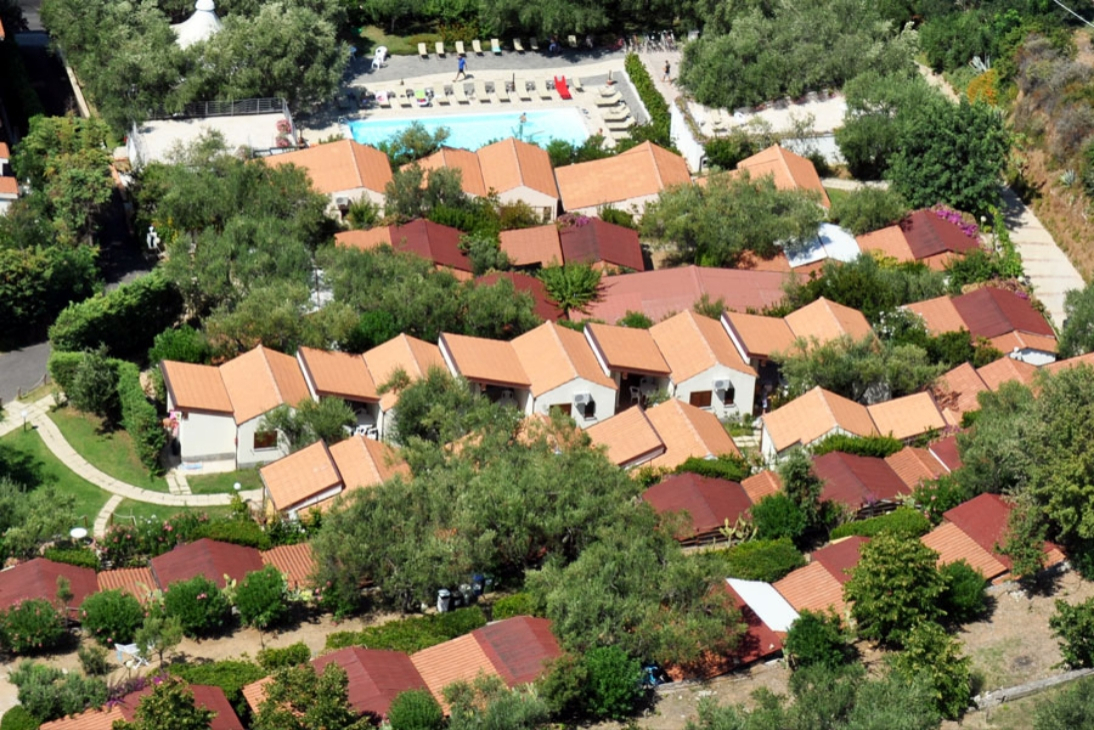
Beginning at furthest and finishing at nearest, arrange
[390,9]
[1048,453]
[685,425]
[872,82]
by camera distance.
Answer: [390,9] → [872,82] → [685,425] → [1048,453]

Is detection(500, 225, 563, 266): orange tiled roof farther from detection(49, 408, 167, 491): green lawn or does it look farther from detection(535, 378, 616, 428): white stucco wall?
detection(49, 408, 167, 491): green lawn


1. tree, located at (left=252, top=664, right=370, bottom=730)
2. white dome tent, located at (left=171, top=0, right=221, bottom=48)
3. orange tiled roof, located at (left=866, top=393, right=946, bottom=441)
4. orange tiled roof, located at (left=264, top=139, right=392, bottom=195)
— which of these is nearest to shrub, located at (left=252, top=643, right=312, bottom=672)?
tree, located at (left=252, top=664, right=370, bottom=730)

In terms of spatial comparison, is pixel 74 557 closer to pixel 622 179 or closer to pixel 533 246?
pixel 533 246

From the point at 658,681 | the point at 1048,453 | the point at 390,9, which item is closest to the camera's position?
the point at 658,681

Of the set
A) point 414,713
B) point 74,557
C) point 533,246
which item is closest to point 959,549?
point 414,713

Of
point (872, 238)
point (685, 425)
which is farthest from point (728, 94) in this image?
point (685, 425)

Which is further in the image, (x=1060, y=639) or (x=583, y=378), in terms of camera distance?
(x=583, y=378)

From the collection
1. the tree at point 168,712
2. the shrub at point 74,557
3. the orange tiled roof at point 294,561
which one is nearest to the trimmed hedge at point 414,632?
the orange tiled roof at point 294,561

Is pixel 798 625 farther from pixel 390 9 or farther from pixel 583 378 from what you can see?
pixel 390 9
